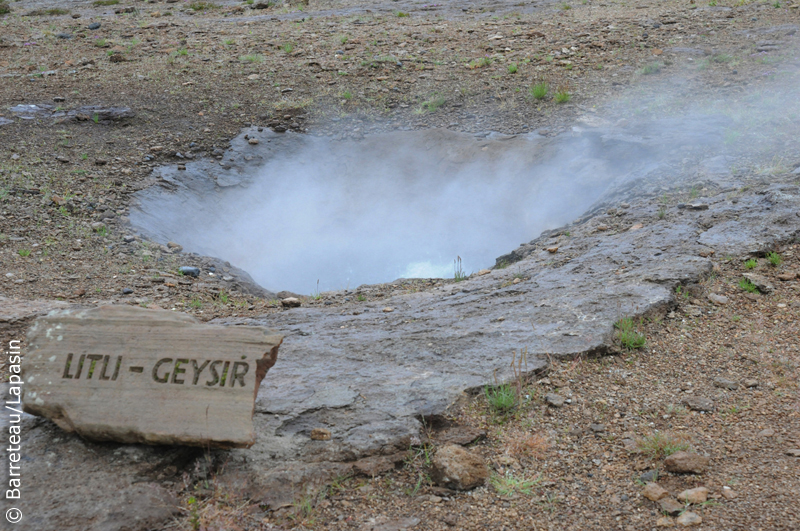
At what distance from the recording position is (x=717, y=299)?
3.86 meters

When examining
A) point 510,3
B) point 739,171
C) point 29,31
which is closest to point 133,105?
point 29,31

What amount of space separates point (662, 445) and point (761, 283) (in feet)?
6.09

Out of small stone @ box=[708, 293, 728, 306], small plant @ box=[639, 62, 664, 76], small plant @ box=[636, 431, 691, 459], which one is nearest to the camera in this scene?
small plant @ box=[636, 431, 691, 459]

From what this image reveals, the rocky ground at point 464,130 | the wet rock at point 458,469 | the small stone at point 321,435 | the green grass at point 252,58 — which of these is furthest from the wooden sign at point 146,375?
the green grass at point 252,58

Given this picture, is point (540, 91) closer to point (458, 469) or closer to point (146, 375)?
point (458, 469)

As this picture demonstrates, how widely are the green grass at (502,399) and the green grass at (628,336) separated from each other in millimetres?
844

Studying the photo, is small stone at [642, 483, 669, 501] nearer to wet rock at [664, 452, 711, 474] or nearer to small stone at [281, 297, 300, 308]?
wet rock at [664, 452, 711, 474]

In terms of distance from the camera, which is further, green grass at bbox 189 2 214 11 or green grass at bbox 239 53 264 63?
green grass at bbox 189 2 214 11

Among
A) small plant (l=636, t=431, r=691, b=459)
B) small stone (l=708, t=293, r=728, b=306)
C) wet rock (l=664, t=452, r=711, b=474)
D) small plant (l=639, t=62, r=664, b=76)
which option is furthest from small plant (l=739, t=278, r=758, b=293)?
small plant (l=639, t=62, r=664, b=76)

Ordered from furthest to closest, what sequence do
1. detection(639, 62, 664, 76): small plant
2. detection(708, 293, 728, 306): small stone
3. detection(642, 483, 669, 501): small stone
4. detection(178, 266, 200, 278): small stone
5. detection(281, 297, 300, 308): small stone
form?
detection(639, 62, 664, 76): small plant < detection(178, 266, 200, 278): small stone < detection(281, 297, 300, 308): small stone < detection(708, 293, 728, 306): small stone < detection(642, 483, 669, 501): small stone

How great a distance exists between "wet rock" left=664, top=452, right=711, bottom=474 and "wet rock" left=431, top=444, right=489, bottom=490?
0.78 metres

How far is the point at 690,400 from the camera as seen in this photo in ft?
9.99

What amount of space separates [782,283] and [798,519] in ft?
7.15

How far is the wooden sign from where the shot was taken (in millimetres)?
2469
